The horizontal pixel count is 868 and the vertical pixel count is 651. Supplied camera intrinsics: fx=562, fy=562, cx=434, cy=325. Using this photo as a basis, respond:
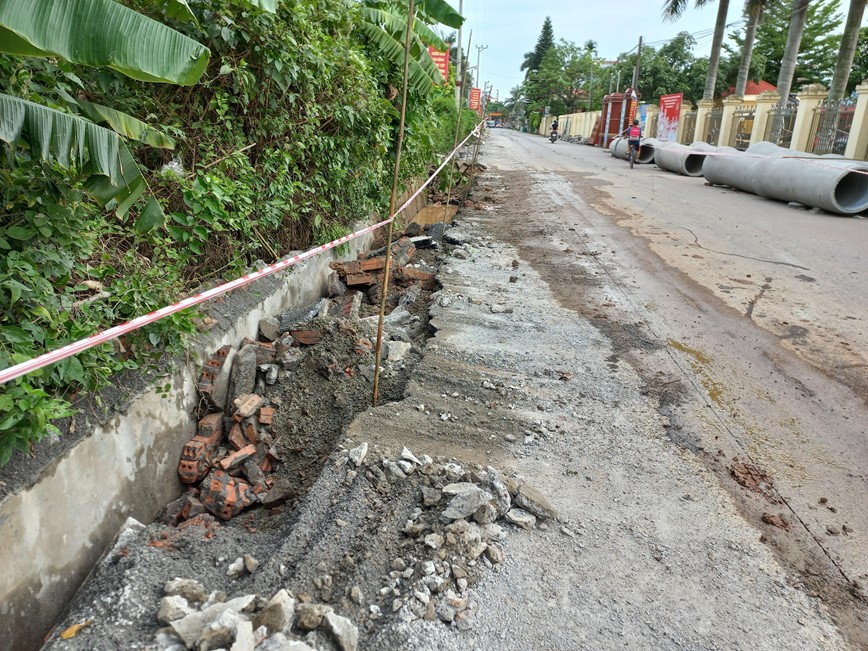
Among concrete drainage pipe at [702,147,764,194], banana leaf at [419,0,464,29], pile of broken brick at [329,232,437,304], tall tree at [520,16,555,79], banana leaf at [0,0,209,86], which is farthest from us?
tall tree at [520,16,555,79]

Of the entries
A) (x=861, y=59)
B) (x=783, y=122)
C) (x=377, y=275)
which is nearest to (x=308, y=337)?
(x=377, y=275)

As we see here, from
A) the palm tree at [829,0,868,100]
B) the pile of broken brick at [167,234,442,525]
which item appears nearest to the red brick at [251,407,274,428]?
the pile of broken brick at [167,234,442,525]

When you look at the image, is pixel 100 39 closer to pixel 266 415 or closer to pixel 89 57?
pixel 89 57

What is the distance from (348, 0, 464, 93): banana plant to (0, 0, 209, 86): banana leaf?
15.9ft

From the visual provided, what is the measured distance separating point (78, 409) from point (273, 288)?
252cm

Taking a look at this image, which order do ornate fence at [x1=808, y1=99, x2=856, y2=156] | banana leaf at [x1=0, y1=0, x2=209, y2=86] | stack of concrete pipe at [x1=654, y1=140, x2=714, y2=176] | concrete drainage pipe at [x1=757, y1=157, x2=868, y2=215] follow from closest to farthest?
banana leaf at [x1=0, y1=0, x2=209, y2=86], concrete drainage pipe at [x1=757, y1=157, x2=868, y2=215], ornate fence at [x1=808, y1=99, x2=856, y2=156], stack of concrete pipe at [x1=654, y1=140, x2=714, y2=176]

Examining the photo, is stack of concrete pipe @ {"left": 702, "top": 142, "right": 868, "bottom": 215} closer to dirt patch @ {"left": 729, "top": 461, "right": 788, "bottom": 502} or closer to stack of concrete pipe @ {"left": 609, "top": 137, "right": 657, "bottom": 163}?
stack of concrete pipe @ {"left": 609, "top": 137, "right": 657, "bottom": 163}

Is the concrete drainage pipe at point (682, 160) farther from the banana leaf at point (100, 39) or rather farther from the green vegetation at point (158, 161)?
the banana leaf at point (100, 39)

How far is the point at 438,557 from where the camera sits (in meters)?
2.47

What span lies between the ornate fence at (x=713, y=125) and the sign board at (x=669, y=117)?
9.11 ft

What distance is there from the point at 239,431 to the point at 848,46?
2362 centimetres

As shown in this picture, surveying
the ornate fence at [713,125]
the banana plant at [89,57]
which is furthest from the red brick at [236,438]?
the ornate fence at [713,125]

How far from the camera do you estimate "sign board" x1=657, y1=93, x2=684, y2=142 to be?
103 feet

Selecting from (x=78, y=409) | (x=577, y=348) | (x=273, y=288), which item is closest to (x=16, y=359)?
(x=78, y=409)
